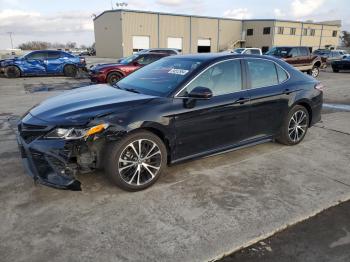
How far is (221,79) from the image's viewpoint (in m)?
4.42

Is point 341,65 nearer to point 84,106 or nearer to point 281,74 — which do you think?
point 281,74

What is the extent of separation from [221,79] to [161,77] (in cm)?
83

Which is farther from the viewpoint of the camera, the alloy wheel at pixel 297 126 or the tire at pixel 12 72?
the tire at pixel 12 72

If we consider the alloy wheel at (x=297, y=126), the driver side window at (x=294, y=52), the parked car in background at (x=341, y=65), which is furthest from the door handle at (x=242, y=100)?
the parked car in background at (x=341, y=65)

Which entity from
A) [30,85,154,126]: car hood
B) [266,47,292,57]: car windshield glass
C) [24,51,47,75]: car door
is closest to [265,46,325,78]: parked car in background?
[266,47,292,57]: car windshield glass

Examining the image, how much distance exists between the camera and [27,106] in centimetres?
903

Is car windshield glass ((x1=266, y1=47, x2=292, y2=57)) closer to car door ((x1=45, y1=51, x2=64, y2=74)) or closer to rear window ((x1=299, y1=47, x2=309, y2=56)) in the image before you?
rear window ((x1=299, y1=47, x2=309, y2=56))

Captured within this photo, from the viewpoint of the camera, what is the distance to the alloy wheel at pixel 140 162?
3.68 meters

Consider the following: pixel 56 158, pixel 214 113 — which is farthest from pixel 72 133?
pixel 214 113

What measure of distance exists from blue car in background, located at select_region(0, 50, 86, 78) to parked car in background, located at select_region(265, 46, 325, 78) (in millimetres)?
11552

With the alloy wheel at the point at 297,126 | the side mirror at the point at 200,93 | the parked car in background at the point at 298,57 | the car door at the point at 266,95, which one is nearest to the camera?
the side mirror at the point at 200,93

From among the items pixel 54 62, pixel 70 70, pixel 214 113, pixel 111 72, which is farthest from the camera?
pixel 70 70

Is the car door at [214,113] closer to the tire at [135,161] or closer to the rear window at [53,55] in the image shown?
the tire at [135,161]

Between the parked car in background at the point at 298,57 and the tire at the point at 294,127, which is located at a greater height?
the parked car in background at the point at 298,57
